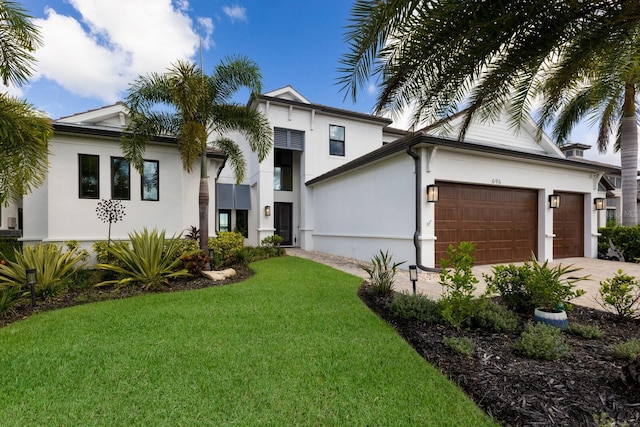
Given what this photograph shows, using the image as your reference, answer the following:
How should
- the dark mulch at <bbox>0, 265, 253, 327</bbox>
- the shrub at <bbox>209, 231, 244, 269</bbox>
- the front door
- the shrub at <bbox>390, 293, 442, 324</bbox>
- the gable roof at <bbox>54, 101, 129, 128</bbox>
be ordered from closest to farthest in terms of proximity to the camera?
1. the shrub at <bbox>390, 293, 442, 324</bbox>
2. the dark mulch at <bbox>0, 265, 253, 327</bbox>
3. the shrub at <bbox>209, 231, 244, 269</bbox>
4. the gable roof at <bbox>54, 101, 129, 128</bbox>
5. the front door

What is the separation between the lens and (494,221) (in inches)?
407

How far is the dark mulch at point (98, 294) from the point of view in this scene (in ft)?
17.9

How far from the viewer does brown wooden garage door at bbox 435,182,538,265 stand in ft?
31.0

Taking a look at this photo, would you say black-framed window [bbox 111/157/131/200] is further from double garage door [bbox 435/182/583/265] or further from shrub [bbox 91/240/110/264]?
double garage door [bbox 435/182/583/265]

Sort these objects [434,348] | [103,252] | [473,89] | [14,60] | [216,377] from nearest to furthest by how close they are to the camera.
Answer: [216,377], [434,348], [473,89], [14,60], [103,252]

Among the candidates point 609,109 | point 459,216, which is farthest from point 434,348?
point 609,109

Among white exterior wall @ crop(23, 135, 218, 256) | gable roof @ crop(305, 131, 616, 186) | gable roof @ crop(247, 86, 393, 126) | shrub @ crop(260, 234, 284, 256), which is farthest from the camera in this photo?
gable roof @ crop(247, 86, 393, 126)

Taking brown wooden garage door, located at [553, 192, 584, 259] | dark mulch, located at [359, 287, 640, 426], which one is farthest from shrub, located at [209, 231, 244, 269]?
brown wooden garage door, located at [553, 192, 584, 259]

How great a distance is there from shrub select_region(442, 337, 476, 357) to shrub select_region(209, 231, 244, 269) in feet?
26.3

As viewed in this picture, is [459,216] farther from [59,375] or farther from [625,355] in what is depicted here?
[59,375]

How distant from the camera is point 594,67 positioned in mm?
4133

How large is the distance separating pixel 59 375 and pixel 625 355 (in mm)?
5992

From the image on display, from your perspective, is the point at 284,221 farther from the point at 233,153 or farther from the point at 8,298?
the point at 8,298

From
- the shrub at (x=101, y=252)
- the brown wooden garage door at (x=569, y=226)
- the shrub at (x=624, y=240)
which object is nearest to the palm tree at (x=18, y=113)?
the shrub at (x=101, y=252)
